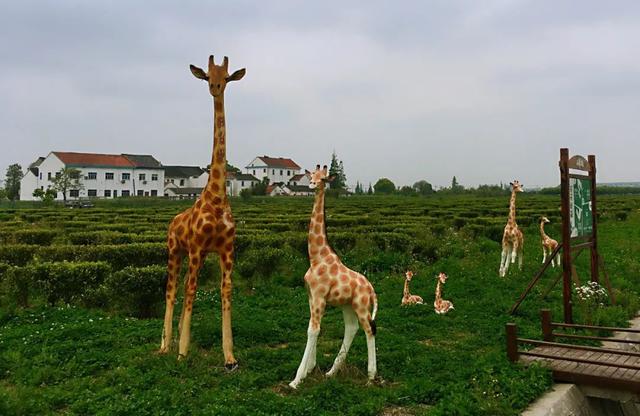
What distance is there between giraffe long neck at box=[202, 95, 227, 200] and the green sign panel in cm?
549

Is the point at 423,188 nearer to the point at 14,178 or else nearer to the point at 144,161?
the point at 144,161

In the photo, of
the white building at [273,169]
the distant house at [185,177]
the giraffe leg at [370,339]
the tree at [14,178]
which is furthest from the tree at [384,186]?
the giraffe leg at [370,339]

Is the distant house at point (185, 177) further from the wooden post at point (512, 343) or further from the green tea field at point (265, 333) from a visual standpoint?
the wooden post at point (512, 343)

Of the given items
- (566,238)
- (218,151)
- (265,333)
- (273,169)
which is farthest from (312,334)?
(273,169)

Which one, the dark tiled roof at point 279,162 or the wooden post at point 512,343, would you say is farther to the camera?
the dark tiled roof at point 279,162

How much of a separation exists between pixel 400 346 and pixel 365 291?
1.67 meters

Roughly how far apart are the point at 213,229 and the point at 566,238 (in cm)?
538

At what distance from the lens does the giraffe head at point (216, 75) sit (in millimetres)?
6215

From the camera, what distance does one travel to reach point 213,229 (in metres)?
6.08

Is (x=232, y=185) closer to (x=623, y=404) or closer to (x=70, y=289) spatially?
(x=70, y=289)

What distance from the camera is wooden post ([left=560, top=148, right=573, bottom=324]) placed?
290 inches

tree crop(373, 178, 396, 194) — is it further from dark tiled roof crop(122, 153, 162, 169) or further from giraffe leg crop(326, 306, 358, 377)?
giraffe leg crop(326, 306, 358, 377)

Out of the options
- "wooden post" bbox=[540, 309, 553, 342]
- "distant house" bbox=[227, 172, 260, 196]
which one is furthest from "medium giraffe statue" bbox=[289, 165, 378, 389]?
"distant house" bbox=[227, 172, 260, 196]

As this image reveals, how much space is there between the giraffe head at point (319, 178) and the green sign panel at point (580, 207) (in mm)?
4407
